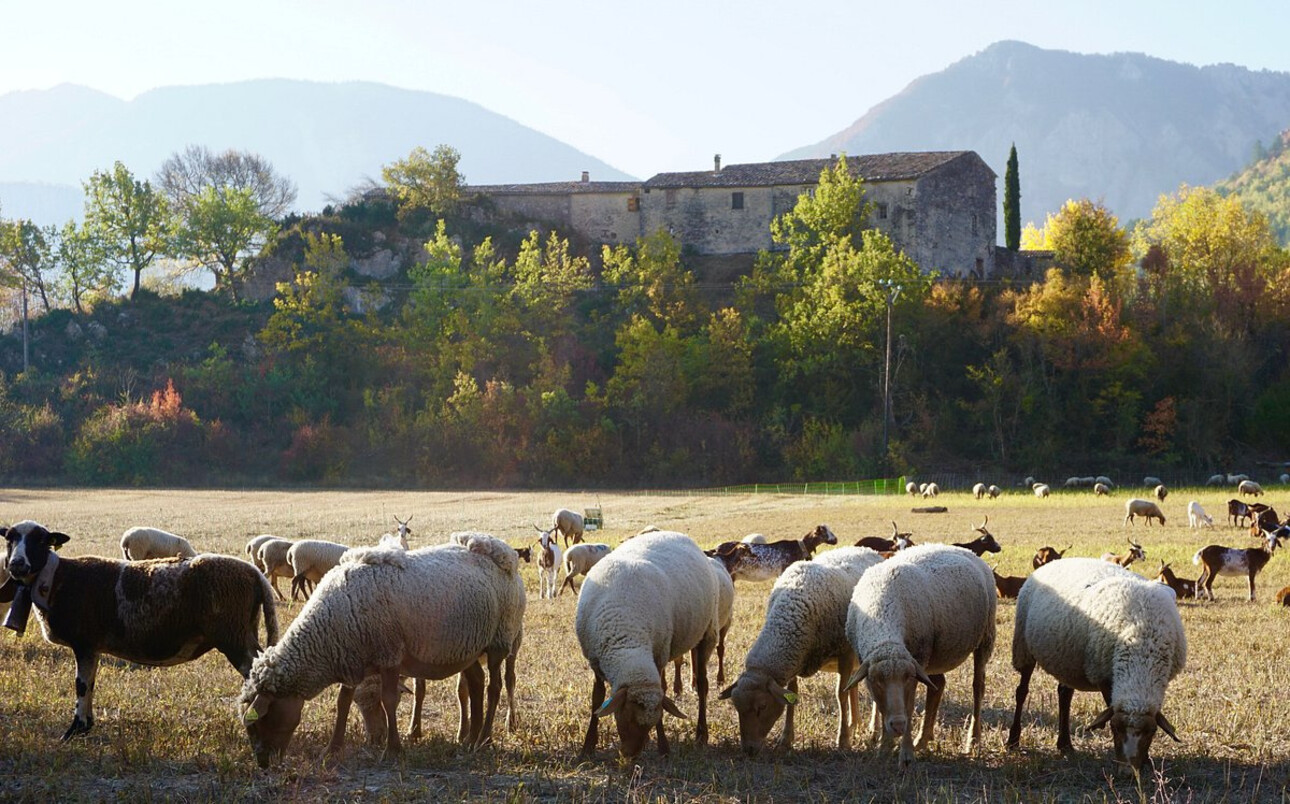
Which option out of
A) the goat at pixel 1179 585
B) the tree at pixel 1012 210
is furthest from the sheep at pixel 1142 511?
the tree at pixel 1012 210

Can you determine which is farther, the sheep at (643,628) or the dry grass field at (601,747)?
the sheep at (643,628)

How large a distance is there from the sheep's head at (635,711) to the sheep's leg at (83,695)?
15.7 feet

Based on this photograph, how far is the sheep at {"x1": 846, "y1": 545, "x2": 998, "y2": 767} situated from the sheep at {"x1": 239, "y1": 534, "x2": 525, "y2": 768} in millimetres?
3381

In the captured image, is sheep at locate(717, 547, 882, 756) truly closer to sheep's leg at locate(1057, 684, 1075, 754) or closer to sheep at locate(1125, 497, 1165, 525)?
sheep's leg at locate(1057, 684, 1075, 754)

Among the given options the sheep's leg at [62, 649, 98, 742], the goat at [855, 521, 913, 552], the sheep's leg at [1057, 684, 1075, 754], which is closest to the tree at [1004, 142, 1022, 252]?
the goat at [855, 521, 913, 552]

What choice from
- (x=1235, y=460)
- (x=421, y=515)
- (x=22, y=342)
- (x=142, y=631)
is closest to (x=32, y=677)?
(x=142, y=631)

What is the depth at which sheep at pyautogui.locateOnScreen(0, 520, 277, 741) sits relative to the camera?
37.0ft

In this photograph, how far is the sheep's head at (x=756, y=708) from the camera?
10.7 meters

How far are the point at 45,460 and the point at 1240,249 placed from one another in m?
76.0

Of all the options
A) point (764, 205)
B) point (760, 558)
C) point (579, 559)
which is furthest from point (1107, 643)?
point (764, 205)

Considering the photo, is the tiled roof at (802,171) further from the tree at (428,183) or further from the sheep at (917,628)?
the sheep at (917,628)

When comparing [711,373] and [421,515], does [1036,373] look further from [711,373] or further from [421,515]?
[421,515]

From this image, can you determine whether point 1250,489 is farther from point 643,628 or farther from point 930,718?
point 643,628

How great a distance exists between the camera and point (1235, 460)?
6581 cm
